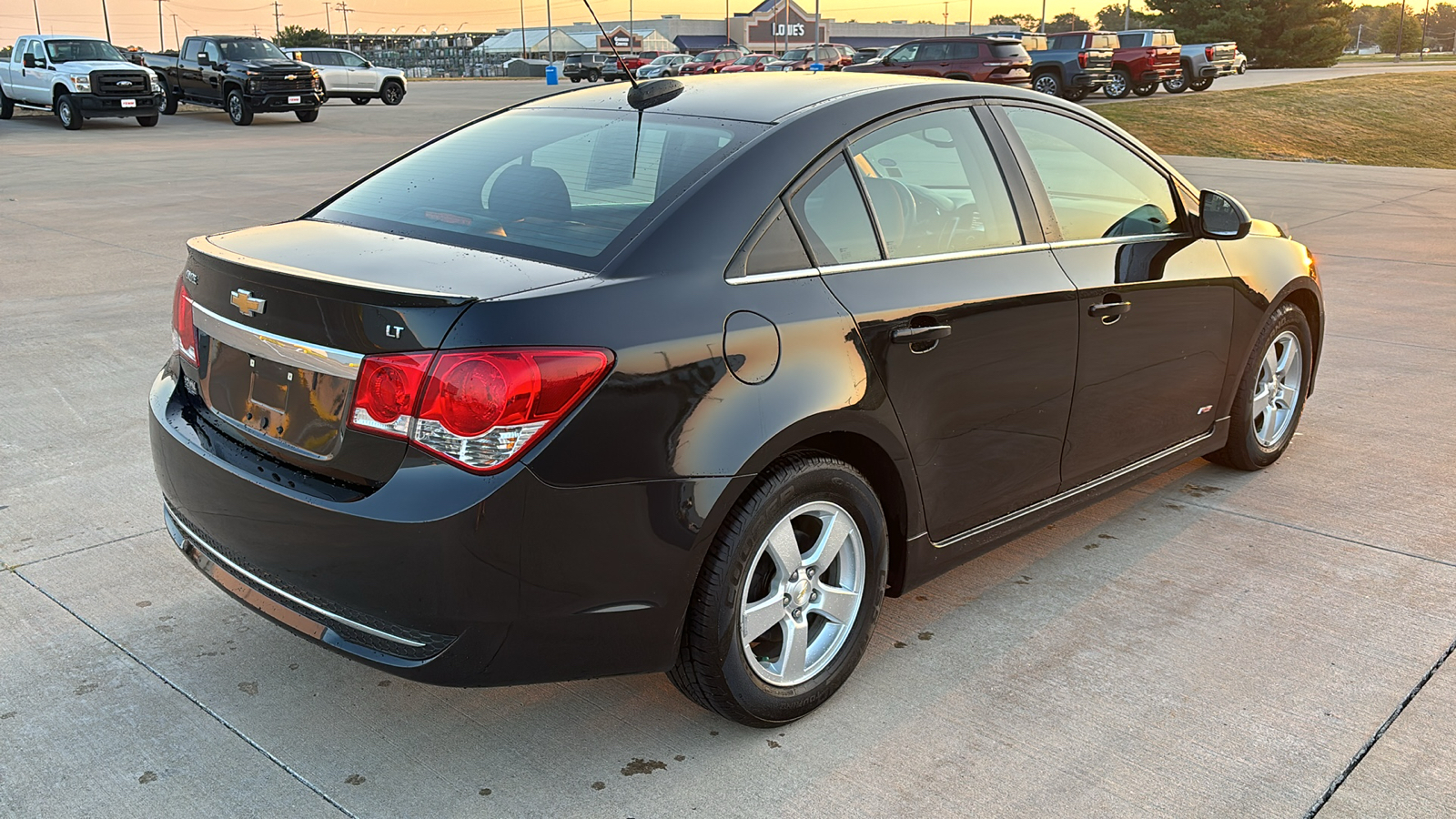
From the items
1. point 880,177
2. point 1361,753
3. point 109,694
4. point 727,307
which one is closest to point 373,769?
point 109,694

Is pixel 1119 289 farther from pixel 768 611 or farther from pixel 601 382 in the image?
pixel 601 382

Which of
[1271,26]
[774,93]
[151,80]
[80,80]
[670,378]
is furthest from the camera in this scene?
[1271,26]

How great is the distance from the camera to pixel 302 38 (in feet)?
399

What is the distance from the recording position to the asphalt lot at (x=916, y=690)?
278 centimetres

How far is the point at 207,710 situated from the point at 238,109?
28.7m

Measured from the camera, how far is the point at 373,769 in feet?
9.34

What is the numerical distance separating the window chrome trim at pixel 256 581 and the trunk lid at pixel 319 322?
29 cm

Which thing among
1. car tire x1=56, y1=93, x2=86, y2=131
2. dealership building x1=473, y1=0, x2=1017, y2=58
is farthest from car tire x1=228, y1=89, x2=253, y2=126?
dealership building x1=473, y1=0, x2=1017, y2=58

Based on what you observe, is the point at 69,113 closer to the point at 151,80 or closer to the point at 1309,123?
the point at 151,80

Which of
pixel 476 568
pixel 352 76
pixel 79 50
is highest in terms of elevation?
pixel 79 50

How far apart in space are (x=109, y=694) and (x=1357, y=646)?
341 centimetres

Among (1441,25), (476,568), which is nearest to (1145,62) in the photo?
(476,568)

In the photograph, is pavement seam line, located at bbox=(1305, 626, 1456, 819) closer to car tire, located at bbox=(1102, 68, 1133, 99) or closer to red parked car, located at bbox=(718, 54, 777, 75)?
car tire, located at bbox=(1102, 68, 1133, 99)

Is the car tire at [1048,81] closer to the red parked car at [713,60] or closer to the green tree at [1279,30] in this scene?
the red parked car at [713,60]
